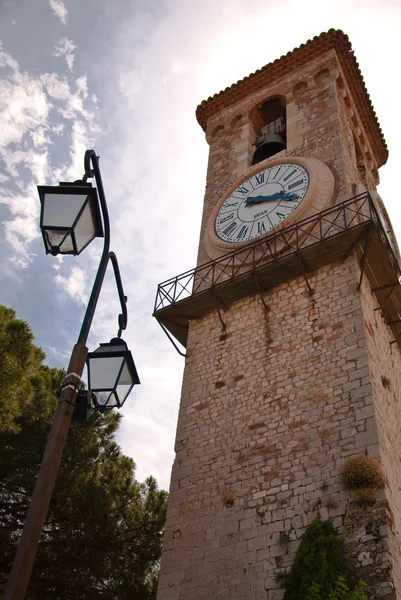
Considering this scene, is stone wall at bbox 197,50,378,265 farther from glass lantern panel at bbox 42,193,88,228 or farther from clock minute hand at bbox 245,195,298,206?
glass lantern panel at bbox 42,193,88,228

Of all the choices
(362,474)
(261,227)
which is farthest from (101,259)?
(261,227)

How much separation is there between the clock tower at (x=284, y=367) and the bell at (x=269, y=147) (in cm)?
6

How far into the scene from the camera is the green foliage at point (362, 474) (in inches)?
277

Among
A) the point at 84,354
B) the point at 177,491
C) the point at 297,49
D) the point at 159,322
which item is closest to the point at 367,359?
the point at 177,491

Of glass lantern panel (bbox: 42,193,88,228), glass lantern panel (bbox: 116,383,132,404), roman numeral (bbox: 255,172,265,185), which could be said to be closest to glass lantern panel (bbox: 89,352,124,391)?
glass lantern panel (bbox: 116,383,132,404)

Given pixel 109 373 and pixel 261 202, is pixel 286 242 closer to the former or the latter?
pixel 261 202

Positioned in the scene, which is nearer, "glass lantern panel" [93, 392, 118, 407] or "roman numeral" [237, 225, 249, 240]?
"glass lantern panel" [93, 392, 118, 407]

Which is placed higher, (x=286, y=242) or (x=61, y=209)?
(x=286, y=242)

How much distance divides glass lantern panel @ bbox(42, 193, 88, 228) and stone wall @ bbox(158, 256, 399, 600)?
4.77 metres

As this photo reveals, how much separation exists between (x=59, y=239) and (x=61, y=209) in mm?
201

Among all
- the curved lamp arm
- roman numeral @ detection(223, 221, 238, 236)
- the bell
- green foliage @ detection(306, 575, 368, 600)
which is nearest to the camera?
the curved lamp arm

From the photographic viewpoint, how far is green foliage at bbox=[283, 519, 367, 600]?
606 centimetres

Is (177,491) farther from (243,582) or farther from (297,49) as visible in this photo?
(297,49)

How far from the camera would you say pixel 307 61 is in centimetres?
1455
